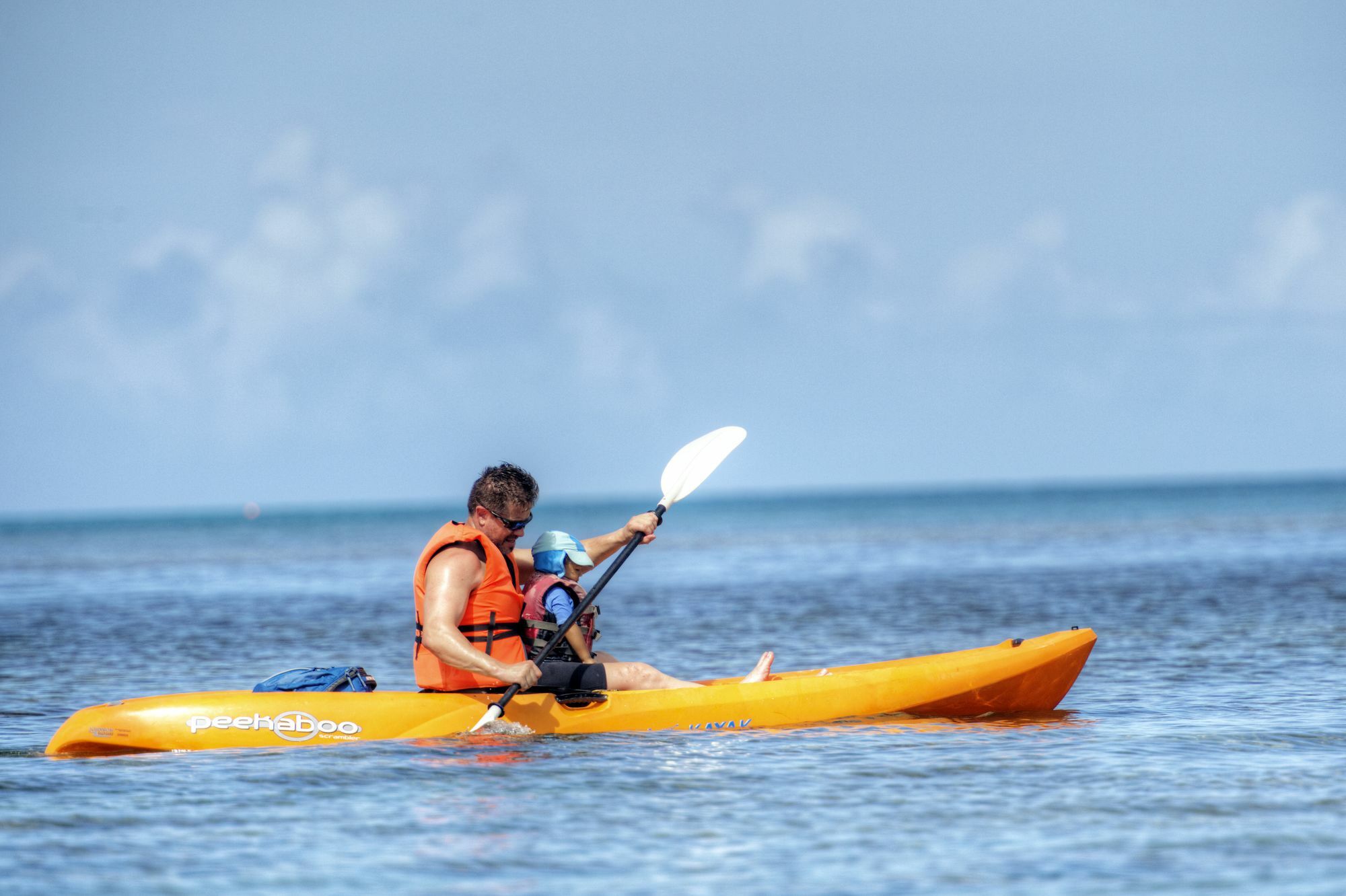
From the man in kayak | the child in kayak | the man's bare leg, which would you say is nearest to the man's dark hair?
the man in kayak

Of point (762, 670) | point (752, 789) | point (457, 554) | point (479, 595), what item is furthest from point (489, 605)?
point (762, 670)

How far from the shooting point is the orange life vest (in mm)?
7305

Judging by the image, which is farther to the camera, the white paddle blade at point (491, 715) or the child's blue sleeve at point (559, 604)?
the child's blue sleeve at point (559, 604)

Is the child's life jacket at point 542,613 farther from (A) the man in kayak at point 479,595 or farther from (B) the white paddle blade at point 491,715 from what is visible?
(B) the white paddle blade at point 491,715

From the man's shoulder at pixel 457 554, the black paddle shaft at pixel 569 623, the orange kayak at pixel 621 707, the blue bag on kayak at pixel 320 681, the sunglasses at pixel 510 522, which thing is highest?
the sunglasses at pixel 510 522

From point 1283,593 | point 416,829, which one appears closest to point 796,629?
point 1283,593

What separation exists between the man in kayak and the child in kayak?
0.74ft

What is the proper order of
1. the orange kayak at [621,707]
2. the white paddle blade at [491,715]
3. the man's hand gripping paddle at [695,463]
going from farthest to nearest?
the man's hand gripping paddle at [695,463] → the orange kayak at [621,707] → the white paddle blade at [491,715]

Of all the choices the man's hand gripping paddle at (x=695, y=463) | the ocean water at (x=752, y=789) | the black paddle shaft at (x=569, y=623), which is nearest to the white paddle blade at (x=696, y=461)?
the man's hand gripping paddle at (x=695, y=463)

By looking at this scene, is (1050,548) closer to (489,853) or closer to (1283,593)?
(1283,593)

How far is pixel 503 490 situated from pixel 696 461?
106 inches

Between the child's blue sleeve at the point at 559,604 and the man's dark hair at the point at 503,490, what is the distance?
2.24 ft

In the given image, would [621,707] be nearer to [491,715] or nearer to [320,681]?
[491,715]

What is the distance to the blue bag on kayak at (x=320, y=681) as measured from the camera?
7.93 m
